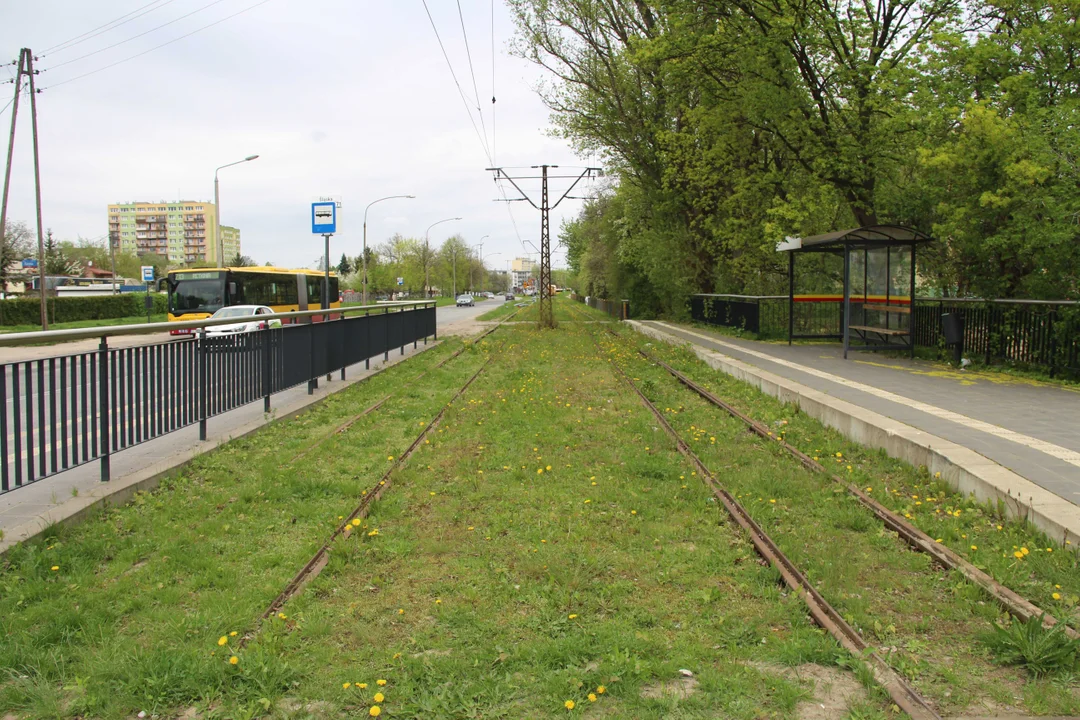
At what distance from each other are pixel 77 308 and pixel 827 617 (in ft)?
147

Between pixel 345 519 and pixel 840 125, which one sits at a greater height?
pixel 840 125

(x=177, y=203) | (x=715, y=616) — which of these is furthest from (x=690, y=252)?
(x=177, y=203)

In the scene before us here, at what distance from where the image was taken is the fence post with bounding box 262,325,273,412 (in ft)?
32.5

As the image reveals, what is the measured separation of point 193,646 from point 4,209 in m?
30.8

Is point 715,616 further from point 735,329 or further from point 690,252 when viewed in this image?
point 690,252

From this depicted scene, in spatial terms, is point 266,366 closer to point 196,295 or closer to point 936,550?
point 936,550

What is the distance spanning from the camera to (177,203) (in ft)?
627

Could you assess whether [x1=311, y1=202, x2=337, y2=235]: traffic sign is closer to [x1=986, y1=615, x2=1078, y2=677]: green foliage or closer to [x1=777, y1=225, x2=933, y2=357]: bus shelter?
[x1=777, y1=225, x2=933, y2=357]: bus shelter

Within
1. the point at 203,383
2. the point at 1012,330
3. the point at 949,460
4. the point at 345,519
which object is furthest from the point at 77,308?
the point at 949,460

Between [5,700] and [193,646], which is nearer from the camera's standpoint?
[5,700]

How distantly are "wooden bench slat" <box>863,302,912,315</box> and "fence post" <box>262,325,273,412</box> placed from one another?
1167cm

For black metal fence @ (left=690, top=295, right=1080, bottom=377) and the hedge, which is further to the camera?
the hedge

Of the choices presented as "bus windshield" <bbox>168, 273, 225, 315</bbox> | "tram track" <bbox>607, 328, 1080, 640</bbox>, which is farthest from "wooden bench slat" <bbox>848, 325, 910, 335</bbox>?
"bus windshield" <bbox>168, 273, 225, 315</bbox>

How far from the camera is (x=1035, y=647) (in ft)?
11.5
